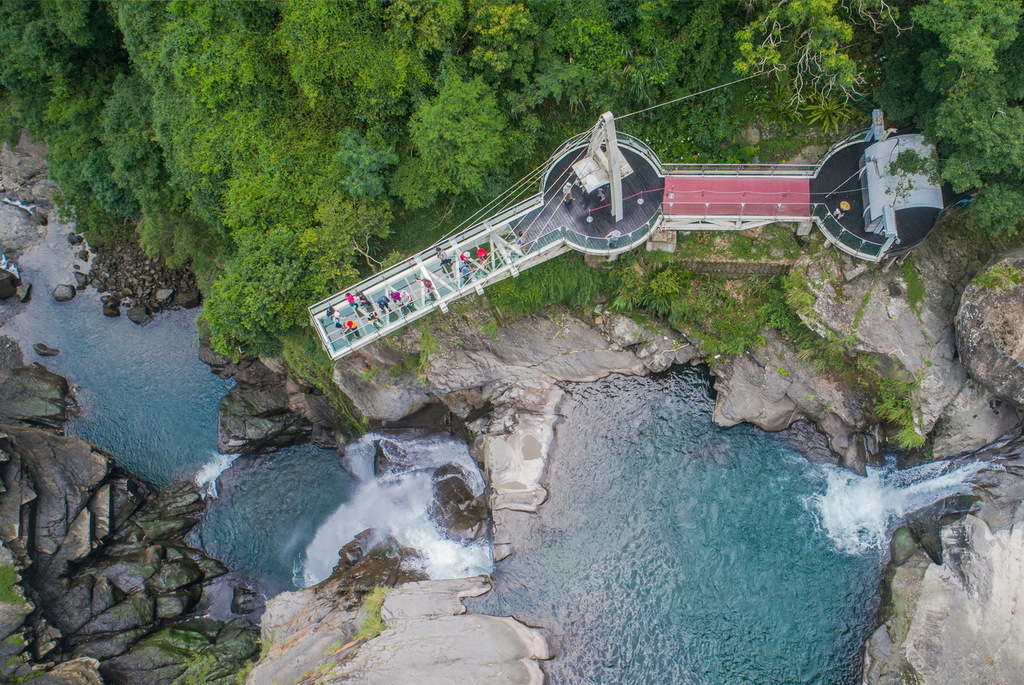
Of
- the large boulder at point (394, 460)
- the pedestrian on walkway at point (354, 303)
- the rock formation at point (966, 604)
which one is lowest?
the rock formation at point (966, 604)

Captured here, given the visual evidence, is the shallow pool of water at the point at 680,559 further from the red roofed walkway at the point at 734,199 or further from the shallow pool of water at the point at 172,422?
the shallow pool of water at the point at 172,422

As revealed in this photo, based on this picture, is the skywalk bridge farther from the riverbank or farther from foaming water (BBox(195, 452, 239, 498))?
foaming water (BBox(195, 452, 239, 498))

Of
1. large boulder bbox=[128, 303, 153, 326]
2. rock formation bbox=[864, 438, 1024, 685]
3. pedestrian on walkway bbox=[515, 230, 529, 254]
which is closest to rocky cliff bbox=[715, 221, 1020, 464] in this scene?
rock formation bbox=[864, 438, 1024, 685]

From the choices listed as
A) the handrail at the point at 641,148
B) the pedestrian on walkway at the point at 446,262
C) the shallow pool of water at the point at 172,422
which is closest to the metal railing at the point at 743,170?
the handrail at the point at 641,148

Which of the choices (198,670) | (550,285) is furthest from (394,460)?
(198,670)

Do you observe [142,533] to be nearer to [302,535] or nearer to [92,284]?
[302,535]

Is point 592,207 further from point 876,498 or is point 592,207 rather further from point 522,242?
point 876,498

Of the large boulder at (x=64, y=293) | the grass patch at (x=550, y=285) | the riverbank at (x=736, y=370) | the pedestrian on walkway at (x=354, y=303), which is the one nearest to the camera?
the riverbank at (x=736, y=370)
